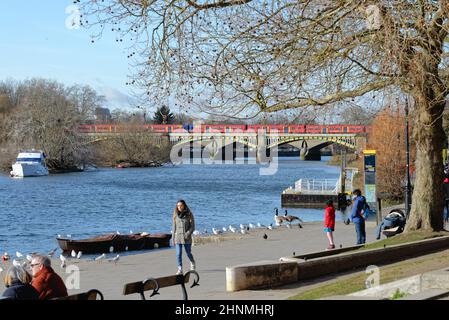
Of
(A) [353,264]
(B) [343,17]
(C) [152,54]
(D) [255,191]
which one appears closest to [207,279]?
Answer: (A) [353,264]

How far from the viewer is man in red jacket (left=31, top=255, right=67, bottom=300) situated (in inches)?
404

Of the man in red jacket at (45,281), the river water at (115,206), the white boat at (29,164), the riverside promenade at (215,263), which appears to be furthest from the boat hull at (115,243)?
the white boat at (29,164)

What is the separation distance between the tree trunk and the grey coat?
229 inches

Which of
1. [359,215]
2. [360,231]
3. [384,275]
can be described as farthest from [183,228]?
[360,231]

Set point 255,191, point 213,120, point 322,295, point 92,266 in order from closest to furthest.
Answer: point 322,295, point 213,120, point 92,266, point 255,191

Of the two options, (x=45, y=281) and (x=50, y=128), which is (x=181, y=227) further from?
(x=50, y=128)

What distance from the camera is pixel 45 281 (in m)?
10.3

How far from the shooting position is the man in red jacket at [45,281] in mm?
10270

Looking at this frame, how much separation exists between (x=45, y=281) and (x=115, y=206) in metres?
44.1

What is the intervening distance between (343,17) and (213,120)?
4.32m

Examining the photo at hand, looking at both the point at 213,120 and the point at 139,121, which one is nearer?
the point at 213,120
